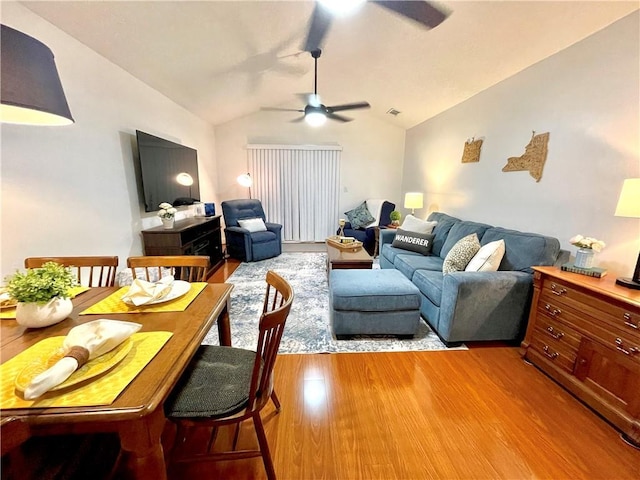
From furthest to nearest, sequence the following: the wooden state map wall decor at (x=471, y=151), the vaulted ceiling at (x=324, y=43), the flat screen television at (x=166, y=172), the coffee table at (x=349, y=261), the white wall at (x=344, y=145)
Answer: the white wall at (x=344, y=145), the wooden state map wall decor at (x=471, y=151), the coffee table at (x=349, y=261), the flat screen television at (x=166, y=172), the vaulted ceiling at (x=324, y=43)

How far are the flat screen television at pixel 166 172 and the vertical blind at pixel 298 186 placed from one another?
4.99 feet

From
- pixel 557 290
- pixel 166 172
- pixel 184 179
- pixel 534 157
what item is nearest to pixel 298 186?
pixel 184 179

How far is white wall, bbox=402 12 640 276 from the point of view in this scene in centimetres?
182

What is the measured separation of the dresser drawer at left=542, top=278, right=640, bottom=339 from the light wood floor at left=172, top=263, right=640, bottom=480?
576 millimetres

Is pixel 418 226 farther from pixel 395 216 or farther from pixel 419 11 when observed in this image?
pixel 419 11

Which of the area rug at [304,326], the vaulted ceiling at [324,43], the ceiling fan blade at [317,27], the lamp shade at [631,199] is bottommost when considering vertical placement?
the area rug at [304,326]

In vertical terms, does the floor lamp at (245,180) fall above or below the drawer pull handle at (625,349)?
above

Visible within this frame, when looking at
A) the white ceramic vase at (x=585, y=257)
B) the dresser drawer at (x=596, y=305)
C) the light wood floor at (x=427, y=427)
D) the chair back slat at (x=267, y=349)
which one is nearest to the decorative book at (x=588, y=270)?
the white ceramic vase at (x=585, y=257)

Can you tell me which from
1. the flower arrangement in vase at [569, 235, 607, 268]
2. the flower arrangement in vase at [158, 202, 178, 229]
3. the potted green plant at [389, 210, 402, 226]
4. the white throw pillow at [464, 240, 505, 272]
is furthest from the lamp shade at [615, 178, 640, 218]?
the flower arrangement in vase at [158, 202, 178, 229]

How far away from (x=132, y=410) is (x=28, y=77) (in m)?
1.11

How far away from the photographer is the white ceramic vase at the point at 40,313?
983mm

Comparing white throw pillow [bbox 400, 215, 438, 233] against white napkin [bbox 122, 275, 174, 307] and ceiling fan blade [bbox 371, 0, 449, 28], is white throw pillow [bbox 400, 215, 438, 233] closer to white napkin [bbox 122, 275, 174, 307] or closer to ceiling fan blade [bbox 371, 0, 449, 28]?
ceiling fan blade [bbox 371, 0, 449, 28]

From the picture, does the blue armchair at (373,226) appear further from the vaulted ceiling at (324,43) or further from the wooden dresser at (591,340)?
the wooden dresser at (591,340)

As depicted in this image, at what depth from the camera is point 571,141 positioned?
7.15 ft
